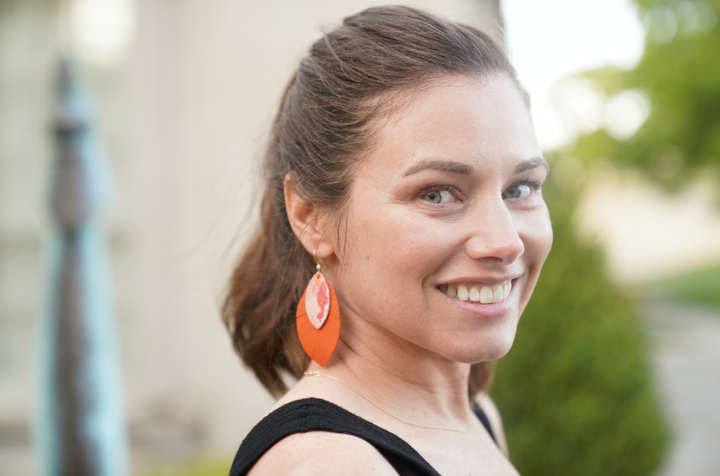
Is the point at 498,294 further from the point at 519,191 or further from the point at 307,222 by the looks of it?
the point at 307,222

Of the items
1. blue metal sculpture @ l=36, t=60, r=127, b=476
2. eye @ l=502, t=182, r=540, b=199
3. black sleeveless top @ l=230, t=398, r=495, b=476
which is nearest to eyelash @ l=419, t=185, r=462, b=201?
eye @ l=502, t=182, r=540, b=199

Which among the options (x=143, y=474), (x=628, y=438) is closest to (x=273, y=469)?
(x=628, y=438)

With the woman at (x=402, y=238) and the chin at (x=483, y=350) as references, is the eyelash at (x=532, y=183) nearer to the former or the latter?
the woman at (x=402, y=238)

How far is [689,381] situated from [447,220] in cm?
1111

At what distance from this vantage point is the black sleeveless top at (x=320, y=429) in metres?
1.19

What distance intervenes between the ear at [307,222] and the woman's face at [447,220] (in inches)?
2.8

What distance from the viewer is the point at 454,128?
126 cm

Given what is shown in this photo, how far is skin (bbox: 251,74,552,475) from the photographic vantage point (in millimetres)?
1254

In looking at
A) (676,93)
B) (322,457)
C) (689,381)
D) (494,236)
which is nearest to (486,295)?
(494,236)

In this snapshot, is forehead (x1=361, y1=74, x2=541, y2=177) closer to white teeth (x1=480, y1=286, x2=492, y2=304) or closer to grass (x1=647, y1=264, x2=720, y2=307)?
white teeth (x1=480, y1=286, x2=492, y2=304)

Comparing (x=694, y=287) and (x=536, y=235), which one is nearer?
(x=536, y=235)

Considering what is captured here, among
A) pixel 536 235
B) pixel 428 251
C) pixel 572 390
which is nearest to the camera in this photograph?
pixel 428 251

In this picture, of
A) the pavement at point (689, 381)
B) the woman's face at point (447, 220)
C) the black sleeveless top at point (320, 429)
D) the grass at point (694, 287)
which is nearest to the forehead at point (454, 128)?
the woman's face at point (447, 220)

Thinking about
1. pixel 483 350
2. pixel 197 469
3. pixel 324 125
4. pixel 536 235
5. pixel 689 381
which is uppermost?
A: pixel 324 125
